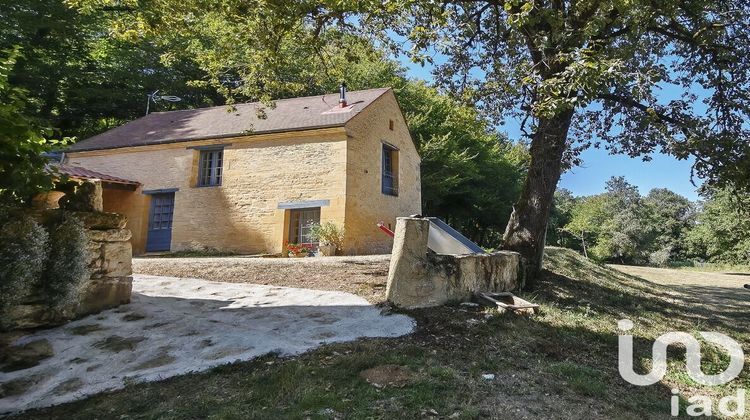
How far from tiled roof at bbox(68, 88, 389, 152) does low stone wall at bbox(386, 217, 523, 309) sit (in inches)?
354

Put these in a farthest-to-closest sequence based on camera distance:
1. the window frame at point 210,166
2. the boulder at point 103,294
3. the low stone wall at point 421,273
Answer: the window frame at point 210,166 < the low stone wall at point 421,273 < the boulder at point 103,294

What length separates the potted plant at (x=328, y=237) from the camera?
13.6 metres

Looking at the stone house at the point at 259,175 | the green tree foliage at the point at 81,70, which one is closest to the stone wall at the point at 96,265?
the stone house at the point at 259,175

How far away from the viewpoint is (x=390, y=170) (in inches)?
698

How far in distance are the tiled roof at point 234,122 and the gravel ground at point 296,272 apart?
6038mm

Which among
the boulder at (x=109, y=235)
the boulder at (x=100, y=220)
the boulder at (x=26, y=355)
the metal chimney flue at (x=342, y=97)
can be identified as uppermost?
the metal chimney flue at (x=342, y=97)

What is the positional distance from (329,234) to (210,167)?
5.85 meters

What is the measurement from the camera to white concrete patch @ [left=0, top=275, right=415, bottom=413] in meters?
3.81

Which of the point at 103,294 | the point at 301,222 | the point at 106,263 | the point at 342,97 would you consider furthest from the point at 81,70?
the point at 103,294

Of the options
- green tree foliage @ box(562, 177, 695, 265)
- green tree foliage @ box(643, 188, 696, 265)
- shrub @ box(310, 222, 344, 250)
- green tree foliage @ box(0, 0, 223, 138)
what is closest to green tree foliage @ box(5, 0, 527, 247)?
green tree foliage @ box(0, 0, 223, 138)

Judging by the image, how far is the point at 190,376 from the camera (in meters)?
3.74

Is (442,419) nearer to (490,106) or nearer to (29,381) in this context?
(29,381)

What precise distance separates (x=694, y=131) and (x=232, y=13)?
8258 millimetres

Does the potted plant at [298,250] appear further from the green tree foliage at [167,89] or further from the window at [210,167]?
the green tree foliage at [167,89]
